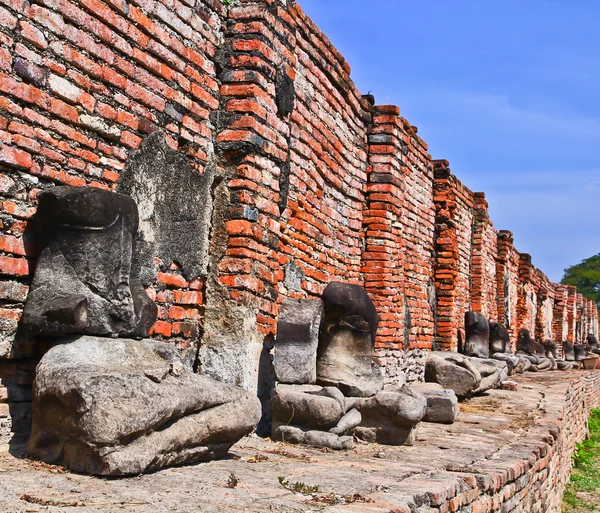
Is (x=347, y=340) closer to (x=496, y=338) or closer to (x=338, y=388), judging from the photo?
(x=338, y=388)

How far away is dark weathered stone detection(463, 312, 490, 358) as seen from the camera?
467 inches

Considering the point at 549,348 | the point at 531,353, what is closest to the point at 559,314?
the point at 549,348

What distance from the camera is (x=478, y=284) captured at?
13797mm

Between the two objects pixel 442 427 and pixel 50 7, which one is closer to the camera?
pixel 50 7

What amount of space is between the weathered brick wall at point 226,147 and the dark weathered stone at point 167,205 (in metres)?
0.07

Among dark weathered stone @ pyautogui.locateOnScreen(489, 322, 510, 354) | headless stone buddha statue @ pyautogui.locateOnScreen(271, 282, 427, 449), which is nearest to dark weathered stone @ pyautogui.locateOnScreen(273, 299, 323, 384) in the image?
headless stone buddha statue @ pyautogui.locateOnScreen(271, 282, 427, 449)

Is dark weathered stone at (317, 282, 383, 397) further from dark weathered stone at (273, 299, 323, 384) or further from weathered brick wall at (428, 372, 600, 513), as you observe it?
weathered brick wall at (428, 372, 600, 513)

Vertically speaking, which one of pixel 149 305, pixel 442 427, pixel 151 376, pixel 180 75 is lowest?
pixel 442 427

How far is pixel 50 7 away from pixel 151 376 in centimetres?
187

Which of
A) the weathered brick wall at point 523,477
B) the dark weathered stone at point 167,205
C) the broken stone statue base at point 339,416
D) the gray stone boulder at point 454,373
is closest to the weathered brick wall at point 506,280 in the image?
the weathered brick wall at point 523,477

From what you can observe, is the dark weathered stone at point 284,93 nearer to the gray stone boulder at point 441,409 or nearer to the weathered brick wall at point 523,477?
the weathered brick wall at point 523,477

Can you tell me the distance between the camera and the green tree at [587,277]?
59375mm

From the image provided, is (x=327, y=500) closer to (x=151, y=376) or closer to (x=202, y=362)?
(x=151, y=376)

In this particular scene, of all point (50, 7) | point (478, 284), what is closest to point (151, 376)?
point (50, 7)
